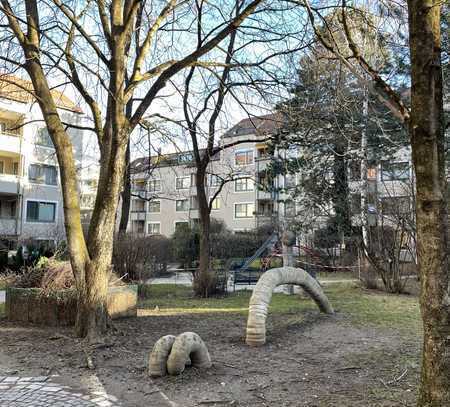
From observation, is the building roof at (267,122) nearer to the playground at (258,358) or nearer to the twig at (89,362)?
the playground at (258,358)

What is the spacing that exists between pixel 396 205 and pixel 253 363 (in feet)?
34.9

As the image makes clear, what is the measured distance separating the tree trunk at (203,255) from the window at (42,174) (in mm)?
27139

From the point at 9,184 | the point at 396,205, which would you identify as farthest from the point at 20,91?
the point at 9,184

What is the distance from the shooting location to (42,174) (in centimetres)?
3850

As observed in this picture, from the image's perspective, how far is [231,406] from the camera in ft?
14.1

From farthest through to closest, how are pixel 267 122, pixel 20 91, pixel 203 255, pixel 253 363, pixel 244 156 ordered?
pixel 244 156, pixel 203 255, pixel 267 122, pixel 20 91, pixel 253 363

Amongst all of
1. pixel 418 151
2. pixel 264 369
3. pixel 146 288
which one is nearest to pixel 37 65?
pixel 264 369

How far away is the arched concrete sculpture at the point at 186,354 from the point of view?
5152 mm

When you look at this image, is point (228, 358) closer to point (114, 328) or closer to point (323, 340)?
point (323, 340)

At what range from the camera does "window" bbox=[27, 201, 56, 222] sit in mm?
37594

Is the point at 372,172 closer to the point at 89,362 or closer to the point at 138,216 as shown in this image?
the point at 89,362

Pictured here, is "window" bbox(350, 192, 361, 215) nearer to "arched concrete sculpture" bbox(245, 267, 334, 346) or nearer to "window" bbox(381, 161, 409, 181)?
"window" bbox(381, 161, 409, 181)

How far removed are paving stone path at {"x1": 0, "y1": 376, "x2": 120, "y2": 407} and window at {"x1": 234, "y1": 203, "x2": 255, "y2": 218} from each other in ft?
150

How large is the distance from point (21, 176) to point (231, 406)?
35.8 m
